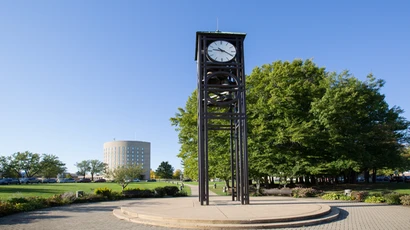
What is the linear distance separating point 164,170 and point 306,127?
117 metres

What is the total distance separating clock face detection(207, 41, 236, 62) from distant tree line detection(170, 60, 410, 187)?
39.9 ft

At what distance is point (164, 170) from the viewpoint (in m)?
140

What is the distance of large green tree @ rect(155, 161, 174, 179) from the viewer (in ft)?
456

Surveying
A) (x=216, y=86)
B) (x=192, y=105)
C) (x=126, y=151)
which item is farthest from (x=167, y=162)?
(x=216, y=86)

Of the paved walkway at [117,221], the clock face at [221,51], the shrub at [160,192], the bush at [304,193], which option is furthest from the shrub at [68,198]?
the bush at [304,193]

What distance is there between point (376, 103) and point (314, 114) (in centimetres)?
796

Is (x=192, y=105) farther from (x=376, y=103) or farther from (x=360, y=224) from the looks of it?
(x=360, y=224)

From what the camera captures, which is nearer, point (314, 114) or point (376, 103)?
point (314, 114)

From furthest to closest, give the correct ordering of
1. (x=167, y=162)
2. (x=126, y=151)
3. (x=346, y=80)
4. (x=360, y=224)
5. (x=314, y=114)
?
(x=126, y=151) → (x=167, y=162) → (x=346, y=80) → (x=314, y=114) → (x=360, y=224)

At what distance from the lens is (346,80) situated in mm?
32344

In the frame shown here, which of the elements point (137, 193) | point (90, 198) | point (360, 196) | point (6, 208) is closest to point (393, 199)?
point (360, 196)

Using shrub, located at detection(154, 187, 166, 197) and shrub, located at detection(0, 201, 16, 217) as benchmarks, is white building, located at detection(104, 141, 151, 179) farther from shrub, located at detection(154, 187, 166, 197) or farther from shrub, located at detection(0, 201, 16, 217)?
shrub, located at detection(0, 201, 16, 217)

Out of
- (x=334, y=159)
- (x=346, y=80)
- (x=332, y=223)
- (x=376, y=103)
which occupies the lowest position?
(x=332, y=223)

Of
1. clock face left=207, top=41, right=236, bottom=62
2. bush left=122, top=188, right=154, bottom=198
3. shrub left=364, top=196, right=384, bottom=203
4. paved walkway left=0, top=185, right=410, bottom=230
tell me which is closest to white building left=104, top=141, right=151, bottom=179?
bush left=122, top=188, right=154, bottom=198
